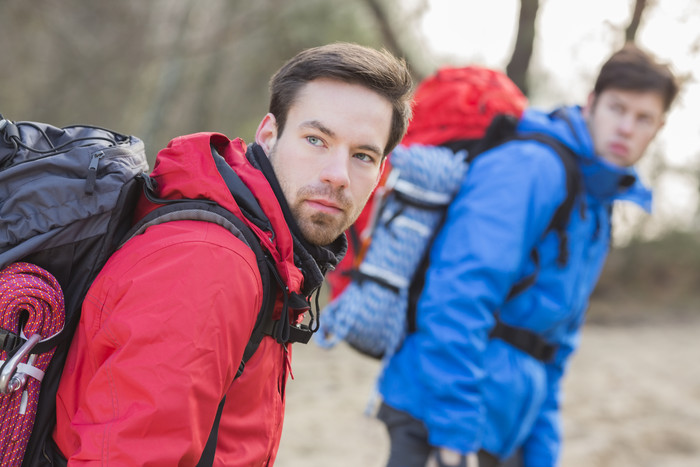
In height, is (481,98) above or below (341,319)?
above

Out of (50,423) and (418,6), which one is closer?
(50,423)

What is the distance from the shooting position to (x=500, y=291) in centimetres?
253

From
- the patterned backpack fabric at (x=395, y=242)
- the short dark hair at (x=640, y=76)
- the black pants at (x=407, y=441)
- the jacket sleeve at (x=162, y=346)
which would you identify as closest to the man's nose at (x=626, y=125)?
the short dark hair at (x=640, y=76)

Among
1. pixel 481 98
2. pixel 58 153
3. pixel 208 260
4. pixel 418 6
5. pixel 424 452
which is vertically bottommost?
pixel 424 452

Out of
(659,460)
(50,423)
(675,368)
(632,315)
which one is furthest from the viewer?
(632,315)

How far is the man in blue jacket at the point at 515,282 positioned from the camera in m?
2.47

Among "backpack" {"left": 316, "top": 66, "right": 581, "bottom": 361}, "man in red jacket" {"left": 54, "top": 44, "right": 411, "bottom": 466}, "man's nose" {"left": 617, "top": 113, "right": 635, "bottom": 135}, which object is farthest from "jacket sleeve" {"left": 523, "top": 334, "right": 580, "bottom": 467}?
"man in red jacket" {"left": 54, "top": 44, "right": 411, "bottom": 466}

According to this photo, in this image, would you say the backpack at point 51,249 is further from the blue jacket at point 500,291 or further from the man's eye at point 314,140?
the blue jacket at point 500,291

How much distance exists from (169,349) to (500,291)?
1.59 meters

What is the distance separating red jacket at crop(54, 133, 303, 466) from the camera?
1.24 meters

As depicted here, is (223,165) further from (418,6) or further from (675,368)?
(675,368)

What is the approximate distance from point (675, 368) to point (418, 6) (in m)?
5.81

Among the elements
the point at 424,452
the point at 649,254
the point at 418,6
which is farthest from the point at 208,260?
the point at 649,254

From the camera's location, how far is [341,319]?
272 centimetres
